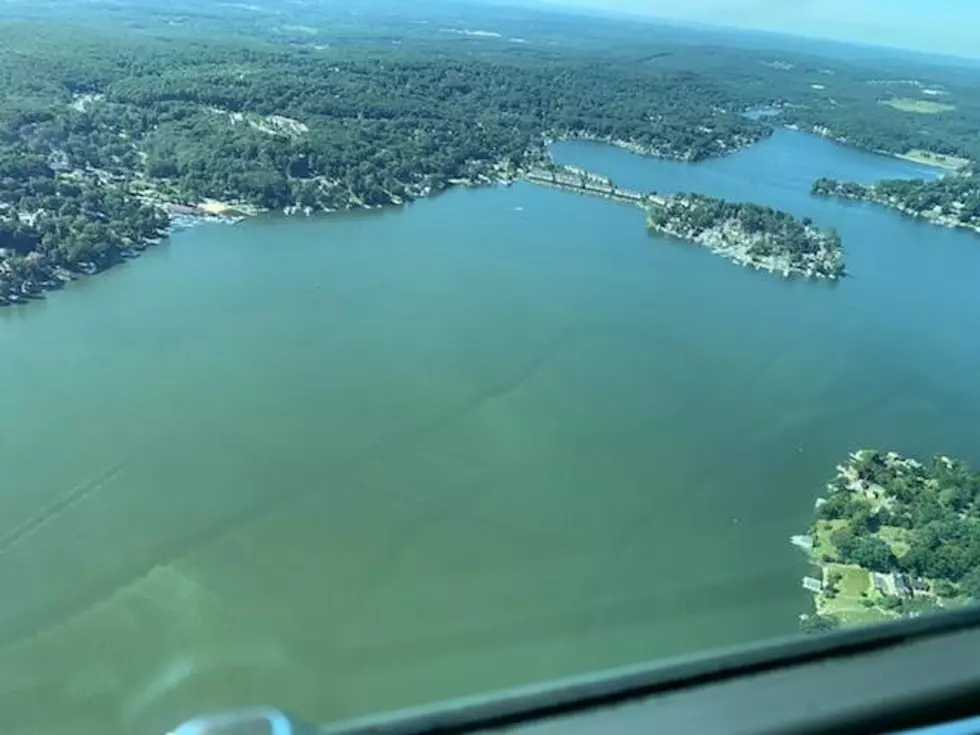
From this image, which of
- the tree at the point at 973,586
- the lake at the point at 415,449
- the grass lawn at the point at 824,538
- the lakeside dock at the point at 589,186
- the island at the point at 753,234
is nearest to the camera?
the tree at the point at 973,586

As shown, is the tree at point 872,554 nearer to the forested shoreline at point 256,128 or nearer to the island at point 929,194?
the forested shoreline at point 256,128

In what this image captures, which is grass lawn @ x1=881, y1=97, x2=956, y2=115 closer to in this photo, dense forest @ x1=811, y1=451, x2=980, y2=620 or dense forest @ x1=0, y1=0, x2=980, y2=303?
dense forest @ x1=0, y1=0, x2=980, y2=303

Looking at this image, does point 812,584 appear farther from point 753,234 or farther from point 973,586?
point 753,234

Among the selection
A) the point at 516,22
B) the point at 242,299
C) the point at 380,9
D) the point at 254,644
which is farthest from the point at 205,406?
the point at 516,22

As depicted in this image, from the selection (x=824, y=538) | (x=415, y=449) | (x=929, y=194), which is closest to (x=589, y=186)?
(x=929, y=194)

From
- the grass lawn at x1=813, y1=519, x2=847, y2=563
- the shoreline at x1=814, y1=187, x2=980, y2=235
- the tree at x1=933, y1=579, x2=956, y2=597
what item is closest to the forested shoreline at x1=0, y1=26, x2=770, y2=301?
the shoreline at x1=814, y1=187, x2=980, y2=235

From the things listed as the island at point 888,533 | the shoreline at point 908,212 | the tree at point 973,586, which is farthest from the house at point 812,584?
the shoreline at point 908,212

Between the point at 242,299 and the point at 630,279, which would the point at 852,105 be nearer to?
the point at 630,279
